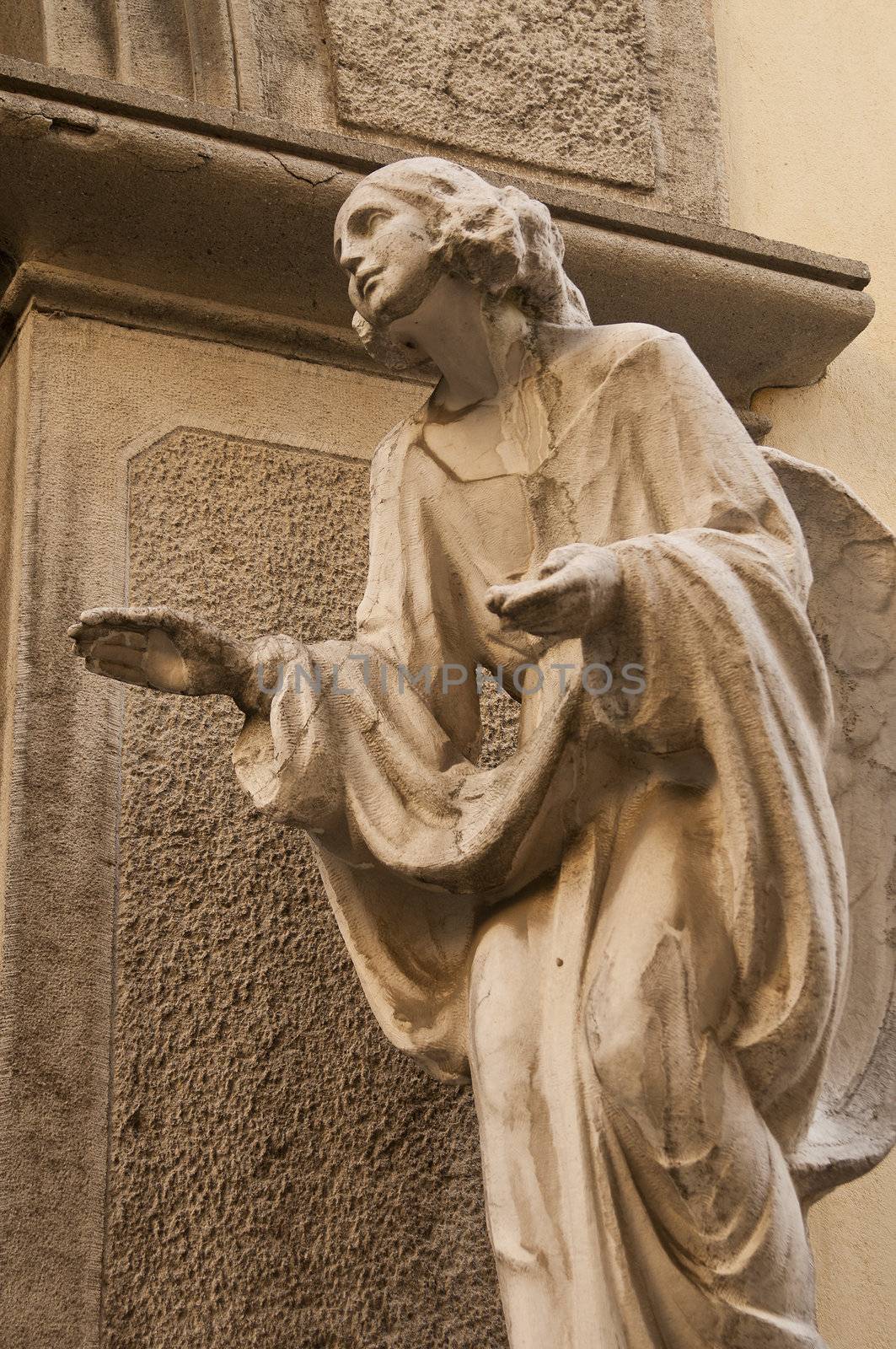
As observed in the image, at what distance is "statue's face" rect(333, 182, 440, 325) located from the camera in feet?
7.13

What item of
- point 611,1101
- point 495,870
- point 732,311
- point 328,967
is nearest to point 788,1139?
point 611,1101

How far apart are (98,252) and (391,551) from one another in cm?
88

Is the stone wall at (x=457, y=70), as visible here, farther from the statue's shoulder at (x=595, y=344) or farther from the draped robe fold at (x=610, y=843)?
the draped robe fold at (x=610, y=843)

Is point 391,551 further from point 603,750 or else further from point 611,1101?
point 611,1101

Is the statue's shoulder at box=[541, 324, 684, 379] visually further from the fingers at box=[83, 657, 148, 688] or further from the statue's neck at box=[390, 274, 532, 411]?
the fingers at box=[83, 657, 148, 688]

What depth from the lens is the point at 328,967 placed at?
261 centimetres

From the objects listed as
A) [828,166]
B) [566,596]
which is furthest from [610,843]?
[828,166]

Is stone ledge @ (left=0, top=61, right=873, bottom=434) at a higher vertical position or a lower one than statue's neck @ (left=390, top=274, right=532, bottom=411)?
higher

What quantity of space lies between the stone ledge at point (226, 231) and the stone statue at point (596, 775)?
69 centimetres

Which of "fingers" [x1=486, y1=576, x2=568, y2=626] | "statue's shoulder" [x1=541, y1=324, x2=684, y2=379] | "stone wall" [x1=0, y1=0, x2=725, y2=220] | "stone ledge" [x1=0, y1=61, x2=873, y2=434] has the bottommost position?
"fingers" [x1=486, y1=576, x2=568, y2=626]

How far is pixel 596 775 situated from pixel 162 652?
1.44ft

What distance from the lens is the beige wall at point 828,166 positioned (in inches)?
132

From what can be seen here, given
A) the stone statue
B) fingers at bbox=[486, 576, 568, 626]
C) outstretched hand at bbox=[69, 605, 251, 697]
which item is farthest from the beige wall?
fingers at bbox=[486, 576, 568, 626]

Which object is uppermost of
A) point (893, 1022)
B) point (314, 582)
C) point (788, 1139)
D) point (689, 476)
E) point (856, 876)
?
point (314, 582)
